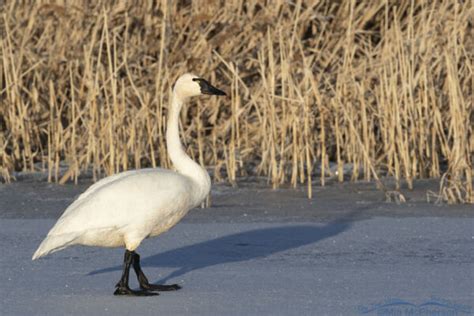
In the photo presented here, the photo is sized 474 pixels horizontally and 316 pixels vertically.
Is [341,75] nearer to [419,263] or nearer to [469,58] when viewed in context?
[469,58]

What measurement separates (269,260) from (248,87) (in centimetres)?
396

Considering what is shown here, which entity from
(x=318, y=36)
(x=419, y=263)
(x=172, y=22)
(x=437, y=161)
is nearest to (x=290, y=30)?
(x=318, y=36)

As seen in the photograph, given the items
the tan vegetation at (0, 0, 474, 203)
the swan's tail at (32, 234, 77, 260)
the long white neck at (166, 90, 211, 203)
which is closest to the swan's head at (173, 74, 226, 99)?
the long white neck at (166, 90, 211, 203)

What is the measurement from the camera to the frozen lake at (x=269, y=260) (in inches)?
175

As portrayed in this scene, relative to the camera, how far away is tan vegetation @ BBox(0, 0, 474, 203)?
8.26m

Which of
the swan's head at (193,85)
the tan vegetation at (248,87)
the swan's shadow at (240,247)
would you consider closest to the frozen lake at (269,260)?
the swan's shadow at (240,247)

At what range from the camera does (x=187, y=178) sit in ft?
16.7

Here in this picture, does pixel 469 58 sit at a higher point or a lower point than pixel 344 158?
higher

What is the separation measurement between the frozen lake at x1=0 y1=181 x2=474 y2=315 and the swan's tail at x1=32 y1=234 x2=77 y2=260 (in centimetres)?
16

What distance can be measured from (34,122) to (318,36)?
2.45 metres
